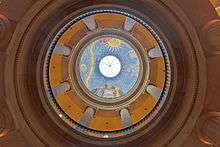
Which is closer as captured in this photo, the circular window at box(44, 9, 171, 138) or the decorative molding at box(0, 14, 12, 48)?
the decorative molding at box(0, 14, 12, 48)

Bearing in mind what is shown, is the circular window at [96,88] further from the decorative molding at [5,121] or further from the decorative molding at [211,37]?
the decorative molding at [211,37]

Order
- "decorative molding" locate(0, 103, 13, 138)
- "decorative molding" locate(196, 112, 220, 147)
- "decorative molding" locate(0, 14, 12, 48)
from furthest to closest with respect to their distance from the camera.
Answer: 1. "decorative molding" locate(0, 103, 13, 138)
2. "decorative molding" locate(0, 14, 12, 48)
3. "decorative molding" locate(196, 112, 220, 147)

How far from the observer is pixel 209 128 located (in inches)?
308

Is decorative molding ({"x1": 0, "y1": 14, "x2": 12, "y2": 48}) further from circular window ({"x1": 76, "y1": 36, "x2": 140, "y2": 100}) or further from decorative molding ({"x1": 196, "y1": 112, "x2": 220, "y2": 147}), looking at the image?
circular window ({"x1": 76, "y1": 36, "x2": 140, "y2": 100})

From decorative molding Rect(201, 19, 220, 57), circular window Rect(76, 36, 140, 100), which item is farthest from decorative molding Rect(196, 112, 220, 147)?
circular window Rect(76, 36, 140, 100)

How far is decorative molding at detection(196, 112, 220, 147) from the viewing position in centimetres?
761

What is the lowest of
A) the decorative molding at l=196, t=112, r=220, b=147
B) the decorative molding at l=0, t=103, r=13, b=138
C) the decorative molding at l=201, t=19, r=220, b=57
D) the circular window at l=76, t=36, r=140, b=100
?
the decorative molding at l=196, t=112, r=220, b=147

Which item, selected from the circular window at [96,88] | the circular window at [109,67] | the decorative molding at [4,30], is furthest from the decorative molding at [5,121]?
the circular window at [109,67]

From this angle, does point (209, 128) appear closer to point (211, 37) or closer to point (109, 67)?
point (211, 37)

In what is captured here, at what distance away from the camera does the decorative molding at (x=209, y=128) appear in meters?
7.61

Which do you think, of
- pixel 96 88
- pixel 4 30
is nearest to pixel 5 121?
pixel 4 30

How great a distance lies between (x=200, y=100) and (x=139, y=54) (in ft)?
16.3

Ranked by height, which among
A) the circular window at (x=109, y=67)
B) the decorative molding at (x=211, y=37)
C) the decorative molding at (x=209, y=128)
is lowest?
the decorative molding at (x=209, y=128)

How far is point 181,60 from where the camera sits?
838cm
